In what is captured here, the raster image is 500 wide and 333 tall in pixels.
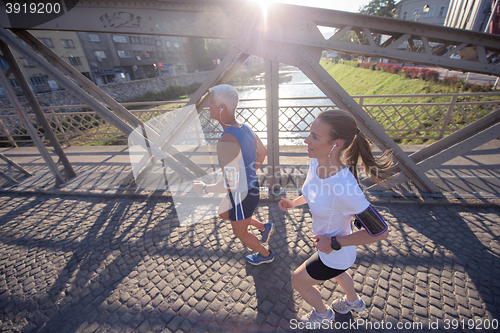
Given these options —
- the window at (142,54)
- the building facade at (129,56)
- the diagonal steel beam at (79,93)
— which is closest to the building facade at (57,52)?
the building facade at (129,56)

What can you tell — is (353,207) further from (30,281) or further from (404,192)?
(30,281)

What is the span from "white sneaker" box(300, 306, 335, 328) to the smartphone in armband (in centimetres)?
140

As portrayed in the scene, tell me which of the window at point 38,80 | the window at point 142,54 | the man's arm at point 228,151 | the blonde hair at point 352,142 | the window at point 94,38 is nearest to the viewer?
the blonde hair at point 352,142

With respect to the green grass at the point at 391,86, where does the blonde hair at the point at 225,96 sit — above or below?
above

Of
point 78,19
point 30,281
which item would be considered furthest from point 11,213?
point 78,19

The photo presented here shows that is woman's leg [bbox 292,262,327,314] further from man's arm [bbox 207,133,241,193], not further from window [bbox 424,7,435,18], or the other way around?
window [bbox 424,7,435,18]

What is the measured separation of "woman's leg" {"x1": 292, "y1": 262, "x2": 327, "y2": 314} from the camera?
168 cm

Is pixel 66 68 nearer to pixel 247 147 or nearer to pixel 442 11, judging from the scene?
pixel 247 147

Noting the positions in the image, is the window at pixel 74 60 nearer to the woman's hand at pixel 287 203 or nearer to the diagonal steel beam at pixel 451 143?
the woman's hand at pixel 287 203

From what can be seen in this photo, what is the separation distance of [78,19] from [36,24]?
755 millimetres

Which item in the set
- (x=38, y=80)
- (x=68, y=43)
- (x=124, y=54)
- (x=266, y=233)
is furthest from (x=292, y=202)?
(x=124, y=54)

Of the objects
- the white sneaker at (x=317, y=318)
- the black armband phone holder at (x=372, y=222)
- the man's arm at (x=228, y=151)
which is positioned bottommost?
the white sneaker at (x=317, y=318)

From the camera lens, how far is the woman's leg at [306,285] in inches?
66.0

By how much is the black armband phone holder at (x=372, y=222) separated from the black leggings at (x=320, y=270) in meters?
0.50
